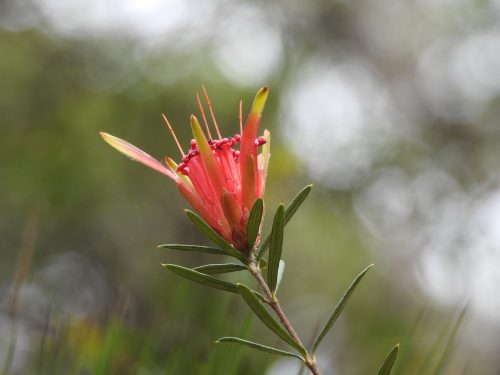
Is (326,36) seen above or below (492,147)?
above

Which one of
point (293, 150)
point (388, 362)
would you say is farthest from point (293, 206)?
point (293, 150)

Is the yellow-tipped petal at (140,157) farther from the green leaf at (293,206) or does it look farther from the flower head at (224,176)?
the green leaf at (293,206)

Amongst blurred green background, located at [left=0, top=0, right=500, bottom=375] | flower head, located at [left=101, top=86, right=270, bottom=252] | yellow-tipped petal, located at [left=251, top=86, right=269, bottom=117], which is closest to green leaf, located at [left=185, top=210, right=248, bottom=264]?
flower head, located at [left=101, top=86, right=270, bottom=252]

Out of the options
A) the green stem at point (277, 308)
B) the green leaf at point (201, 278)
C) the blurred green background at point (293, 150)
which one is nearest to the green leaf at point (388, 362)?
the green stem at point (277, 308)

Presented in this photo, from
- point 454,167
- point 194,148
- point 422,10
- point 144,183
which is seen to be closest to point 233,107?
point 144,183

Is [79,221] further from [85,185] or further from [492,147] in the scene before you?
[492,147]

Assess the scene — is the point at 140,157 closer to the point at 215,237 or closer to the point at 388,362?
the point at 215,237

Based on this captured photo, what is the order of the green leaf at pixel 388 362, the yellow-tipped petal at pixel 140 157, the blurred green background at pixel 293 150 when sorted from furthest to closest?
the blurred green background at pixel 293 150, the yellow-tipped petal at pixel 140 157, the green leaf at pixel 388 362
